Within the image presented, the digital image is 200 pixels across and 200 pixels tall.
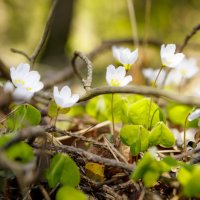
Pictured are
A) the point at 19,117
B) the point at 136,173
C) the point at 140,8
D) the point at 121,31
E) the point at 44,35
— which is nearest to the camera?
→ the point at 136,173

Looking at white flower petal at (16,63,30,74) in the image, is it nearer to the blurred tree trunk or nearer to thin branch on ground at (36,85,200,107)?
thin branch on ground at (36,85,200,107)

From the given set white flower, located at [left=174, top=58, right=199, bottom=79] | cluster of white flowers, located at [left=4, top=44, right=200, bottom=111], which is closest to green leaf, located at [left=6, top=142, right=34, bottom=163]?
cluster of white flowers, located at [left=4, top=44, right=200, bottom=111]

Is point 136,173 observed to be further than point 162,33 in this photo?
No

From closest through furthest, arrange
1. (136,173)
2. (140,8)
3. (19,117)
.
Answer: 1. (136,173)
2. (19,117)
3. (140,8)

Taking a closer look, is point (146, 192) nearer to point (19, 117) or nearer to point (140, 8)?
point (19, 117)

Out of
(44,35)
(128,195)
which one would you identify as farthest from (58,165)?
(44,35)

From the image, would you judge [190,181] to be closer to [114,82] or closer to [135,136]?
[135,136]
